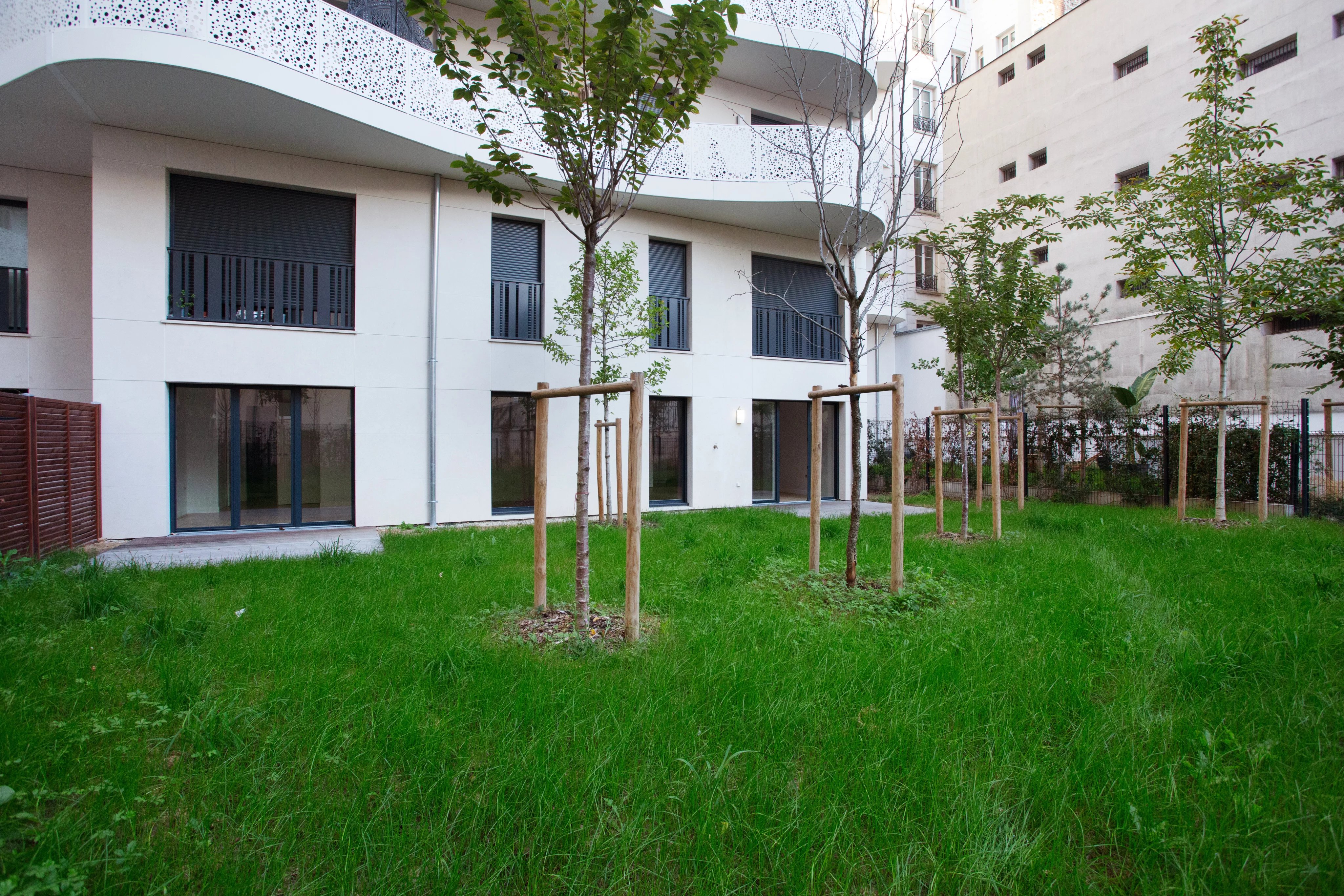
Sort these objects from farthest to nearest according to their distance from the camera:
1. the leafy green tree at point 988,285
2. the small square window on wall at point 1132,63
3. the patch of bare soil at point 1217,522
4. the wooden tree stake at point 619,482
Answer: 1. the small square window on wall at point 1132,63
2. the wooden tree stake at point 619,482
3. the patch of bare soil at point 1217,522
4. the leafy green tree at point 988,285

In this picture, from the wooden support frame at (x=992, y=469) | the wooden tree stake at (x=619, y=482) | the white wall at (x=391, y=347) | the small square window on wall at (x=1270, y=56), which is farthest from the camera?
the small square window on wall at (x=1270, y=56)

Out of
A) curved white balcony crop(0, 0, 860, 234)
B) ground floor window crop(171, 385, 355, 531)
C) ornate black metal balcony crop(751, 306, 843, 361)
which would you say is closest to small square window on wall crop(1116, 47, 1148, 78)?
ornate black metal balcony crop(751, 306, 843, 361)

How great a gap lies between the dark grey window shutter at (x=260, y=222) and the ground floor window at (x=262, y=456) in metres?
2.20

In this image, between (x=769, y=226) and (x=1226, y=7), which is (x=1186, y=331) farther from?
(x=1226, y=7)

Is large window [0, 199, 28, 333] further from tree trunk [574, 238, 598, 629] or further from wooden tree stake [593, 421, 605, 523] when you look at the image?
tree trunk [574, 238, 598, 629]

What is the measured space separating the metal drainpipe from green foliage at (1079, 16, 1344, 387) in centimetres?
1057

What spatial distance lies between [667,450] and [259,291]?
25.0ft

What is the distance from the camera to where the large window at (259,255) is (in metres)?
9.97

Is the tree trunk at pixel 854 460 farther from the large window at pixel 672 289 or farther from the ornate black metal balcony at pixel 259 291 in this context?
the ornate black metal balcony at pixel 259 291

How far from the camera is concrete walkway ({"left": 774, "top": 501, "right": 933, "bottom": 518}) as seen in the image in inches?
471

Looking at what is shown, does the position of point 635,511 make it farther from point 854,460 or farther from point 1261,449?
point 1261,449

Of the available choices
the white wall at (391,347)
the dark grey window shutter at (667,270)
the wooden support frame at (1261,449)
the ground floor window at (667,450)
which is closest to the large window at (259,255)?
the white wall at (391,347)

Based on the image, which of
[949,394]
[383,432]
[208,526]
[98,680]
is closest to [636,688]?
[98,680]

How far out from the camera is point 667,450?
13.4 m
